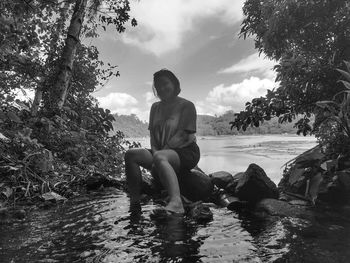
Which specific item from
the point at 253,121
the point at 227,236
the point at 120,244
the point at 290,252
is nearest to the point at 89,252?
the point at 120,244

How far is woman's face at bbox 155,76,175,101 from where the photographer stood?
4383 mm

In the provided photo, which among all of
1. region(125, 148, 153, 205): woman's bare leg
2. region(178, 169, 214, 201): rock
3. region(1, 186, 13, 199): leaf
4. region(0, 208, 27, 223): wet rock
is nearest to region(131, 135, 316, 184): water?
region(178, 169, 214, 201): rock

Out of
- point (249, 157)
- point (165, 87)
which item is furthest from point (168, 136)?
point (249, 157)

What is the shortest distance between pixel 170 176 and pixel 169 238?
1.10 meters

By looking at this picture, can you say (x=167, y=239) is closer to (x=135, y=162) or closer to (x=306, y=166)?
(x=135, y=162)

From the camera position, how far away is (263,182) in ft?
14.4

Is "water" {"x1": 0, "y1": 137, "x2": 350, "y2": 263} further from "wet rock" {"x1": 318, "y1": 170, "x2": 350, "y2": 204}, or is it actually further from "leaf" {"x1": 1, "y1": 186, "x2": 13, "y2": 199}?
"leaf" {"x1": 1, "y1": 186, "x2": 13, "y2": 199}

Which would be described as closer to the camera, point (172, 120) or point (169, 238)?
point (169, 238)

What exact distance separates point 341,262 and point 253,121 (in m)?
4.39

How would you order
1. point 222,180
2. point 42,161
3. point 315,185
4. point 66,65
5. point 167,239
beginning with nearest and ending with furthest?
point 167,239 → point 315,185 → point 42,161 → point 222,180 → point 66,65

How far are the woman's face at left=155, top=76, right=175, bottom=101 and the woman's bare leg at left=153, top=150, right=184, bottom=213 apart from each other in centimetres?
88

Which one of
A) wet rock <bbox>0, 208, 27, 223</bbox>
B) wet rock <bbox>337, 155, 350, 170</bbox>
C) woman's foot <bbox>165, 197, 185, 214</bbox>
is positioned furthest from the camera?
wet rock <bbox>337, 155, 350, 170</bbox>

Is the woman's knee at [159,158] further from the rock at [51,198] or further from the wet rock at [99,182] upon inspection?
the wet rock at [99,182]

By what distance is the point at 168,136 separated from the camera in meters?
4.25
